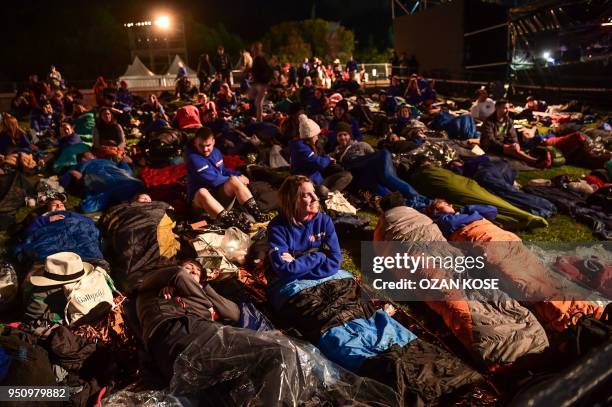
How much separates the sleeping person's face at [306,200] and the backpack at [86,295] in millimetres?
1710

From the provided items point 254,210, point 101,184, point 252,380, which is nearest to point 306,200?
point 252,380

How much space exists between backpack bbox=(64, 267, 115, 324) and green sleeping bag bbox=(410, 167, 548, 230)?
3877mm

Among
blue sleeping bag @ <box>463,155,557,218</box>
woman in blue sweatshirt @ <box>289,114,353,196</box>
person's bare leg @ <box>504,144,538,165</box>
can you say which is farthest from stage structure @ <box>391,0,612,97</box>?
woman in blue sweatshirt @ <box>289,114,353,196</box>

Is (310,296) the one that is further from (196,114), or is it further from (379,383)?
(196,114)

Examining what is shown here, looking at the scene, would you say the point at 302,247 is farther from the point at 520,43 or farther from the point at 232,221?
the point at 520,43

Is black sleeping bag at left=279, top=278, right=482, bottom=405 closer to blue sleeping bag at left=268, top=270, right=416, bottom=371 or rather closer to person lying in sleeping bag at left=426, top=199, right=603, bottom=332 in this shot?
blue sleeping bag at left=268, top=270, right=416, bottom=371

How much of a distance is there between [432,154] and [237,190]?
11.1 feet

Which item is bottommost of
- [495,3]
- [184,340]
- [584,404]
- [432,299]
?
[432,299]

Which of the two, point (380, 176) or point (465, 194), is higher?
point (380, 176)

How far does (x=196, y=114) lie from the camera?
9344mm

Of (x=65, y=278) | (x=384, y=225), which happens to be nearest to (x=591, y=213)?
(x=384, y=225)

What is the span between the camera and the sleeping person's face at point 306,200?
→ 130 inches

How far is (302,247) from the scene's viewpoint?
345 centimetres

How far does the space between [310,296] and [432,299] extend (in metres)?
1.02
